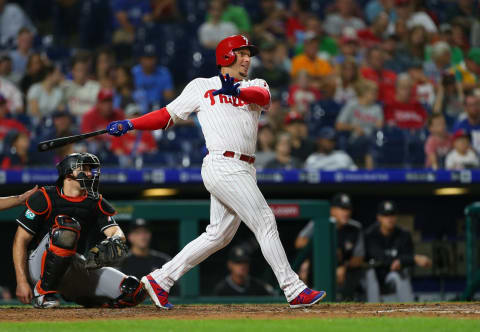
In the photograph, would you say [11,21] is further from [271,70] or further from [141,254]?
[141,254]

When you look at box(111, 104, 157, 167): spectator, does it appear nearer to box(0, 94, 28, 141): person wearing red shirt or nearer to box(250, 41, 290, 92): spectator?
box(0, 94, 28, 141): person wearing red shirt

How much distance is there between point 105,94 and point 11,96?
39.8 inches

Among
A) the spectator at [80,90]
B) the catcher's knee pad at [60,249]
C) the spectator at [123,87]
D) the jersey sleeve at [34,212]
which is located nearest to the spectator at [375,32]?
the spectator at [123,87]

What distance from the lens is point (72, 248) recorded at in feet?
16.3

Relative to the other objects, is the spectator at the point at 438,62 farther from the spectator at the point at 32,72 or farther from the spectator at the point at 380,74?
the spectator at the point at 32,72

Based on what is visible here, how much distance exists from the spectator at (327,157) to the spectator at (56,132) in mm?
2259

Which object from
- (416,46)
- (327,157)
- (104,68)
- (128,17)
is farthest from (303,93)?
(128,17)

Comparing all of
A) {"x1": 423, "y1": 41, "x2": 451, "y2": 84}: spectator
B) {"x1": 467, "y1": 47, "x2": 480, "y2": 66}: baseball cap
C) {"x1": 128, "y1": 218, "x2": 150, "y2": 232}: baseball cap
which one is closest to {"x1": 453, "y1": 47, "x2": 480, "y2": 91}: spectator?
{"x1": 467, "y1": 47, "x2": 480, "y2": 66}: baseball cap

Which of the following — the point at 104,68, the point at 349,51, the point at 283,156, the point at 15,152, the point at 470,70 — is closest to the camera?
the point at 15,152

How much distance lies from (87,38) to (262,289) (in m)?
5.32

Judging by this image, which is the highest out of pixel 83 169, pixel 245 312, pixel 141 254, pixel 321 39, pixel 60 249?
pixel 321 39

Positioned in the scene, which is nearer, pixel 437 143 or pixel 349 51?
pixel 437 143

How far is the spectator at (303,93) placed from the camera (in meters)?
10.1

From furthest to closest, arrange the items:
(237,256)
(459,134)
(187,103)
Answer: (459,134) → (237,256) → (187,103)
